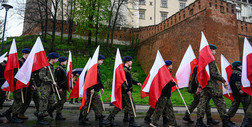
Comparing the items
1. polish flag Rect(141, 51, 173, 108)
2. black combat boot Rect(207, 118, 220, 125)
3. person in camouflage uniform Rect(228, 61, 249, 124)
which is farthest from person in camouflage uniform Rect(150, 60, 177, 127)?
person in camouflage uniform Rect(228, 61, 249, 124)

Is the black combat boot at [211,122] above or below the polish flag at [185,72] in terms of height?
below

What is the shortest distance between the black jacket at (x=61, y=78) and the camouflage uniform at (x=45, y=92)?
1.65 ft

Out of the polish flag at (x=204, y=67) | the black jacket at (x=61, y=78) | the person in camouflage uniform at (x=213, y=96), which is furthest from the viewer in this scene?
the black jacket at (x=61, y=78)

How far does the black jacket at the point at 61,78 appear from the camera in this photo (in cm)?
716

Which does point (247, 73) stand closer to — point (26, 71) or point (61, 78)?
point (61, 78)

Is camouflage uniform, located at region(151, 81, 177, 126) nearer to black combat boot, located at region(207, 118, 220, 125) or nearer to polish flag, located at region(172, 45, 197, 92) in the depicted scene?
polish flag, located at region(172, 45, 197, 92)

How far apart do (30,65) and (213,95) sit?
5.78 metres

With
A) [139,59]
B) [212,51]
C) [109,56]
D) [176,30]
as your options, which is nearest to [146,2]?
[139,59]

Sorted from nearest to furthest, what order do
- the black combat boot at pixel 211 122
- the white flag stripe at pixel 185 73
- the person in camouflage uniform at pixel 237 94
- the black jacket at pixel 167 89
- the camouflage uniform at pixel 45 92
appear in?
the black jacket at pixel 167 89 < the camouflage uniform at pixel 45 92 < the person in camouflage uniform at pixel 237 94 < the black combat boot at pixel 211 122 < the white flag stripe at pixel 185 73

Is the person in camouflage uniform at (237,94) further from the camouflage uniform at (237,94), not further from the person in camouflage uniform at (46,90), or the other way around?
the person in camouflage uniform at (46,90)

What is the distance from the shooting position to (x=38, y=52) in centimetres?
662

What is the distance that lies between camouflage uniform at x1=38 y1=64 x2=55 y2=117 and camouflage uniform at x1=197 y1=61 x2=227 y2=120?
15.4ft

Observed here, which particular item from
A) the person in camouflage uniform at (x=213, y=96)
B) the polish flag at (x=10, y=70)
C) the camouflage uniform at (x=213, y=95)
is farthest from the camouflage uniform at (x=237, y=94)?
the polish flag at (x=10, y=70)

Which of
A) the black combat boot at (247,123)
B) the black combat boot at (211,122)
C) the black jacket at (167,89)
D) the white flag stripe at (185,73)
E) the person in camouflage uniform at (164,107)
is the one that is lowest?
the black combat boot at (211,122)
